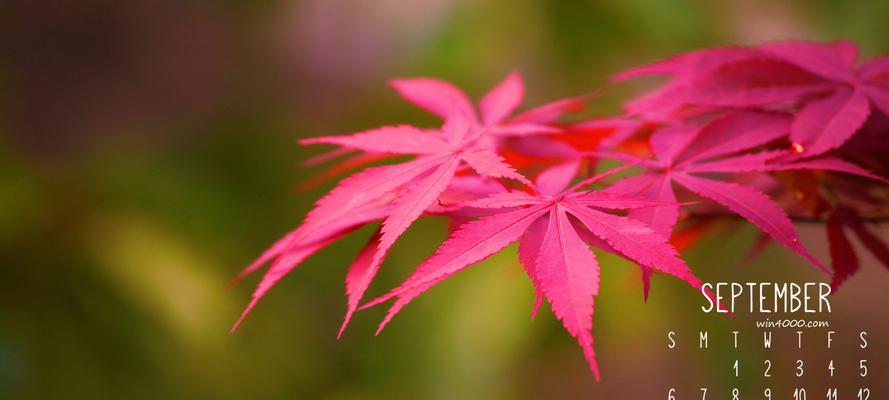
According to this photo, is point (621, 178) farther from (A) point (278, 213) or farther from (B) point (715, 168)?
(A) point (278, 213)

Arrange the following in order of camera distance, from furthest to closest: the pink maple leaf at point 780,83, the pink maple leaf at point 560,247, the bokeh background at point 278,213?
the bokeh background at point 278,213 → the pink maple leaf at point 780,83 → the pink maple leaf at point 560,247

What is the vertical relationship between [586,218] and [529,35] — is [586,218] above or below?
below

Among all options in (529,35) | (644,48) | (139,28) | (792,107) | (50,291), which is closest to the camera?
(792,107)

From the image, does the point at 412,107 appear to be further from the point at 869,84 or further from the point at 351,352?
the point at 869,84

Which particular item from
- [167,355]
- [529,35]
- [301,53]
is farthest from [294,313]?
[529,35]

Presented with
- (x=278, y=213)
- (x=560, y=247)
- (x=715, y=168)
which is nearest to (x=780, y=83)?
(x=715, y=168)

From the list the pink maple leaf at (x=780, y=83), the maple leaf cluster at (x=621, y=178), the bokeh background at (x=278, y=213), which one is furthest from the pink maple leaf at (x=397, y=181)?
the bokeh background at (x=278, y=213)

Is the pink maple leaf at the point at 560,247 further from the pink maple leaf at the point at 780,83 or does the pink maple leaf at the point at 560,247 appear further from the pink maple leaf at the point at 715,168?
the pink maple leaf at the point at 780,83
